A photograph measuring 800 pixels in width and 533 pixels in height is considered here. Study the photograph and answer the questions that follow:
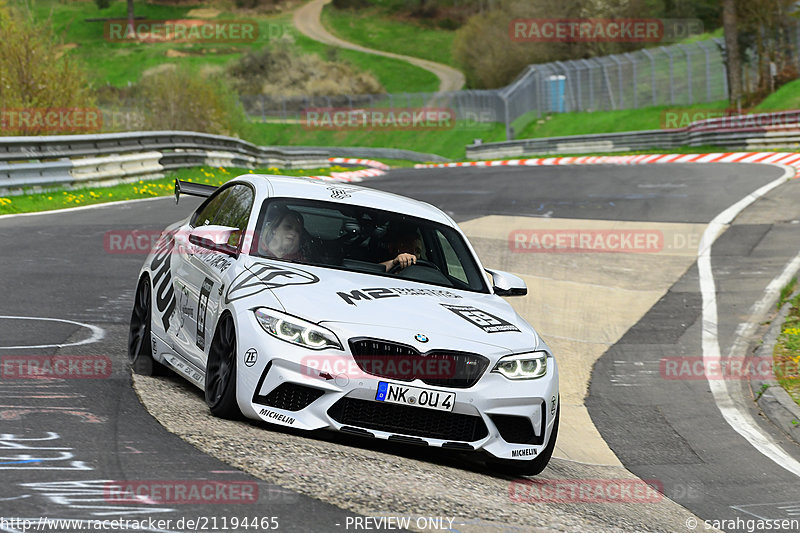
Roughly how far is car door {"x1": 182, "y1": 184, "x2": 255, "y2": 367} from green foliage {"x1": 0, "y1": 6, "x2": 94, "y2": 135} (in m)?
17.4

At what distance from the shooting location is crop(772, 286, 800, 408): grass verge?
10.3 m

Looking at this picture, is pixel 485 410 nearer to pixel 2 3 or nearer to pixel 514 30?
pixel 2 3

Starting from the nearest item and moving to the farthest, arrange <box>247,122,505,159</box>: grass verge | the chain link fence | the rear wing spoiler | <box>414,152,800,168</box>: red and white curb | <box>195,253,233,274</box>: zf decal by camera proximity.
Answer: <box>195,253,233,274</box>: zf decal
the rear wing spoiler
<box>414,152,800,168</box>: red and white curb
the chain link fence
<box>247,122,505,159</box>: grass verge

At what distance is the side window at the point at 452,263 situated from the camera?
7.88 m

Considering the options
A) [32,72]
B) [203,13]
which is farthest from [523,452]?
[203,13]

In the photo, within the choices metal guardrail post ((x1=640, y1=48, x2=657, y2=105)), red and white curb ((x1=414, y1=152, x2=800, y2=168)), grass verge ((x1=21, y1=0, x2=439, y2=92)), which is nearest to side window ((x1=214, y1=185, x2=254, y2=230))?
red and white curb ((x1=414, y1=152, x2=800, y2=168))

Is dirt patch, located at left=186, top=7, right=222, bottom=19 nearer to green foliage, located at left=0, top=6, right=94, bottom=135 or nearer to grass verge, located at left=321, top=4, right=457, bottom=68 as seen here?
grass verge, located at left=321, top=4, right=457, bottom=68

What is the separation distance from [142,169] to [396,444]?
61.8ft

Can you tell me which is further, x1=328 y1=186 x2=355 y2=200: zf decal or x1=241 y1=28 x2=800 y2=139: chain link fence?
x1=241 y1=28 x2=800 y2=139: chain link fence

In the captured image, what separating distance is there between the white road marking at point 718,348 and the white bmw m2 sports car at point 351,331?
8.29ft

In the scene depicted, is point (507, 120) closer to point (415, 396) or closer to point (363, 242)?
point (363, 242)

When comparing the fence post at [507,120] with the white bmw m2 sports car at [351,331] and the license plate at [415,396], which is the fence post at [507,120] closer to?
the white bmw m2 sports car at [351,331]

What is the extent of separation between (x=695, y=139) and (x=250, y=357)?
3536 cm

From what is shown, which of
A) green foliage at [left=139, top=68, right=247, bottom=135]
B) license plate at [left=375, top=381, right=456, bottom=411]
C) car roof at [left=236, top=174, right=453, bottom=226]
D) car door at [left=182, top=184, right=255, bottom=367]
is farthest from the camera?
green foliage at [left=139, top=68, right=247, bottom=135]
